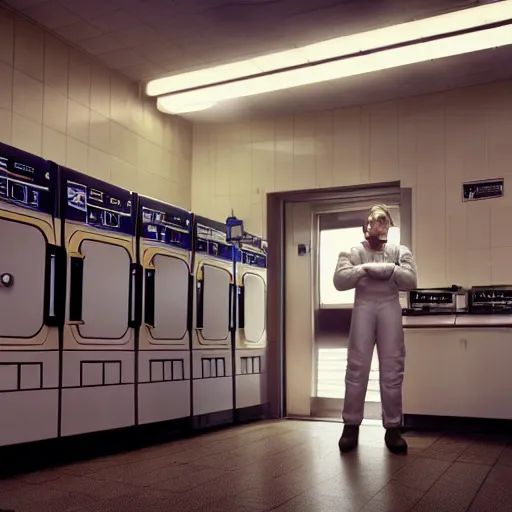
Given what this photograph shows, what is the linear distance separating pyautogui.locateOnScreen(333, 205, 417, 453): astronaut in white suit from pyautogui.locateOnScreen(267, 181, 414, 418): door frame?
175 centimetres

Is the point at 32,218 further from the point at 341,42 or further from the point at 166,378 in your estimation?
the point at 341,42

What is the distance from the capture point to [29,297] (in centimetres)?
308

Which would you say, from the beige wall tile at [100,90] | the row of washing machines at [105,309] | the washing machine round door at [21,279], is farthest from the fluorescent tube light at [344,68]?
the washing machine round door at [21,279]

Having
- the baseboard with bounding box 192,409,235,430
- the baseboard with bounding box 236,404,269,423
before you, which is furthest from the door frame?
the baseboard with bounding box 192,409,235,430

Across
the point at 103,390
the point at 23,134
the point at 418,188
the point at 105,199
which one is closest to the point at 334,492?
the point at 103,390

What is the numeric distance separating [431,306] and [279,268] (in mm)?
1497

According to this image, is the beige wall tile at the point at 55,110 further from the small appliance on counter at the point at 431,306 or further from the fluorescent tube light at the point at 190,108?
the small appliance on counter at the point at 431,306

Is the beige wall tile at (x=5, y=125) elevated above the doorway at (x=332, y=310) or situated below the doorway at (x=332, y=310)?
above

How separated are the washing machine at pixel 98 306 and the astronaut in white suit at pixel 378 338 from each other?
4.18 ft

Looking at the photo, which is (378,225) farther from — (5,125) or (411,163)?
(5,125)

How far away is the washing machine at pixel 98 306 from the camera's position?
333 cm

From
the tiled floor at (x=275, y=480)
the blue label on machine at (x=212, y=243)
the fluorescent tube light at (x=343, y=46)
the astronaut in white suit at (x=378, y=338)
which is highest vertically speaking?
the fluorescent tube light at (x=343, y=46)

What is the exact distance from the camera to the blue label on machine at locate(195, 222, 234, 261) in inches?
179

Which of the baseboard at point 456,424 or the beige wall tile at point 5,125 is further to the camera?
the baseboard at point 456,424
